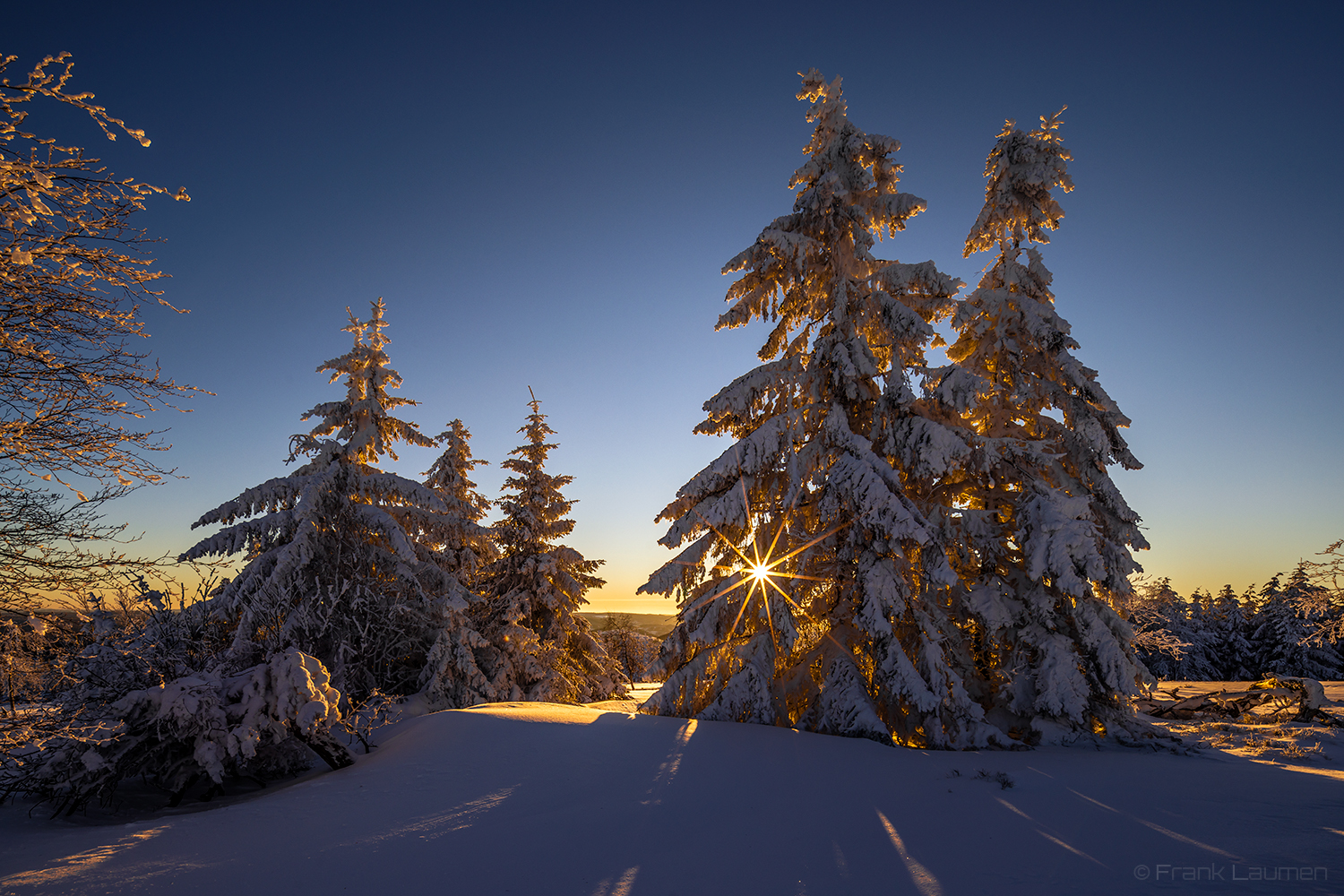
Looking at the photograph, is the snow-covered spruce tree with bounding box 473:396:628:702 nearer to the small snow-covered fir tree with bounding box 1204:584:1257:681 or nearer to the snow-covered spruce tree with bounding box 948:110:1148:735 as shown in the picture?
the snow-covered spruce tree with bounding box 948:110:1148:735

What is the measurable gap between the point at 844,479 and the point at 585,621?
15.3 meters

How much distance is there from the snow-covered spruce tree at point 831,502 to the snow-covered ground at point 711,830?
1849 mm

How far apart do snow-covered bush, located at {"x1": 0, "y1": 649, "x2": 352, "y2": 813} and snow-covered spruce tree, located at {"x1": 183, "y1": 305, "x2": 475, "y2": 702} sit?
5.87m

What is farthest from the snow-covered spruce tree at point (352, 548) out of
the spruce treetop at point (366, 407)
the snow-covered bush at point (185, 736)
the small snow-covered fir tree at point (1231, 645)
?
the small snow-covered fir tree at point (1231, 645)

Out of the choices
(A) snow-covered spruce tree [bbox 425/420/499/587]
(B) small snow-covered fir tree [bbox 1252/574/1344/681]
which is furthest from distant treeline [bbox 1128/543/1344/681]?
(A) snow-covered spruce tree [bbox 425/420/499/587]

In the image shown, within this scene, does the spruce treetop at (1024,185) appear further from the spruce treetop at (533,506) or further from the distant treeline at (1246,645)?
the distant treeline at (1246,645)

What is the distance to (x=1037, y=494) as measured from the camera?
1016cm

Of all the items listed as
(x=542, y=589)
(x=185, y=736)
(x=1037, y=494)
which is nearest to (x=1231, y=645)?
(x=1037, y=494)

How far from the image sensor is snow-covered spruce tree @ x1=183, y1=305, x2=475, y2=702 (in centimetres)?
1371

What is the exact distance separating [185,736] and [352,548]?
10.2 meters

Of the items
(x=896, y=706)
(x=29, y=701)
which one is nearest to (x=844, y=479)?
(x=896, y=706)

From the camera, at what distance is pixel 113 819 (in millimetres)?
5887

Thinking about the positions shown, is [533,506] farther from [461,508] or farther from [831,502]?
[831,502]

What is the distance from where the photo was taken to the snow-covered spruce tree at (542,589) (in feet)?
63.6
